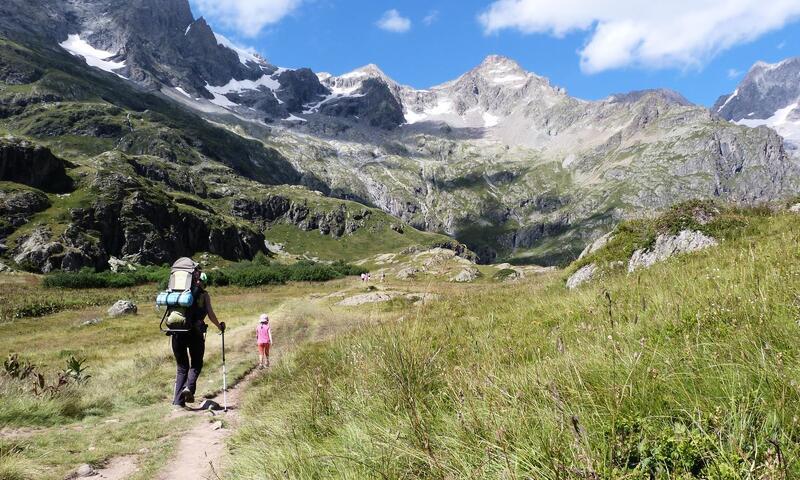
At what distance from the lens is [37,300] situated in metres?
59.2

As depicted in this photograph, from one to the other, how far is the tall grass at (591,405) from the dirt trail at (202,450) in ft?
2.62

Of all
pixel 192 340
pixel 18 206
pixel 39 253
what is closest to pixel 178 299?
pixel 192 340

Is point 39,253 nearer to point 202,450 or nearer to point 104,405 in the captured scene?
point 104,405

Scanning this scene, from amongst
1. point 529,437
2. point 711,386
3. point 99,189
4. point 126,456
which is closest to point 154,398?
point 126,456

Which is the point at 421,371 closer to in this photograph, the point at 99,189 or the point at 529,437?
the point at 529,437

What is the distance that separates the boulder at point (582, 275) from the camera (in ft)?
56.9

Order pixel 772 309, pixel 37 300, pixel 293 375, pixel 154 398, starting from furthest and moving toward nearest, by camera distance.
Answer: pixel 37 300, pixel 154 398, pixel 293 375, pixel 772 309

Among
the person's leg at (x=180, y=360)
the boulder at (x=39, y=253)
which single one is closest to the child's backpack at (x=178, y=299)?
the person's leg at (x=180, y=360)

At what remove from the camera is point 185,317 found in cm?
1105

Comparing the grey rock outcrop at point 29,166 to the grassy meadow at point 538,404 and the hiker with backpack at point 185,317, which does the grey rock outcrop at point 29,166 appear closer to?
the grassy meadow at point 538,404

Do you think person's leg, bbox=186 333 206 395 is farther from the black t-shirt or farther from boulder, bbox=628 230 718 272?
boulder, bbox=628 230 718 272

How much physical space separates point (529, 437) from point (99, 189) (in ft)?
666

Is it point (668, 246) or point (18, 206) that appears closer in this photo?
point (668, 246)

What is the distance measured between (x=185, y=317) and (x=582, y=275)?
1467 cm
